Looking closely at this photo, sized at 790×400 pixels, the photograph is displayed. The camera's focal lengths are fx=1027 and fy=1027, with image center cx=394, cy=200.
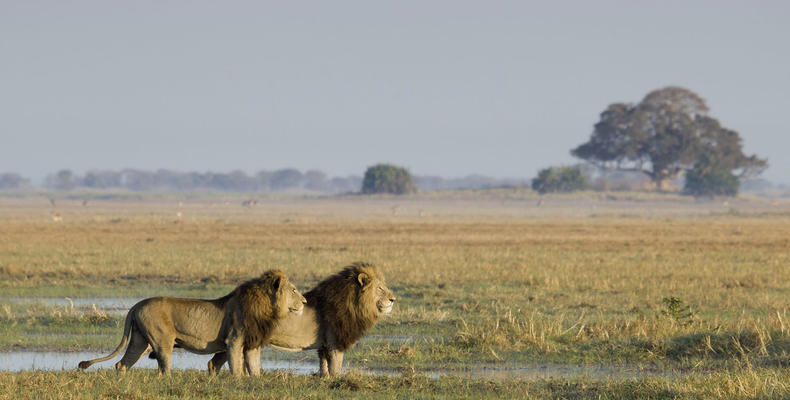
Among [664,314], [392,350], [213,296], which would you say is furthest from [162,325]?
[213,296]

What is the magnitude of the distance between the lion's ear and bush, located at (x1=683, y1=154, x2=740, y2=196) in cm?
9233

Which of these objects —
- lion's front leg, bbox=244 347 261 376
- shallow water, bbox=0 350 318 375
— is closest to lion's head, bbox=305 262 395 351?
lion's front leg, bbox=244 347 261 376

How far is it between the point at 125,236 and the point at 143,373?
93.8ft

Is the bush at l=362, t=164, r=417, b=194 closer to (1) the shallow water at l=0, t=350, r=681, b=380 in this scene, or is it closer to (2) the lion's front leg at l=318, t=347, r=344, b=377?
(1) the shallow water at l=0, t=350, r=681, b=380

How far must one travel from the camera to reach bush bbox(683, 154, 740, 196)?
97.3 meters

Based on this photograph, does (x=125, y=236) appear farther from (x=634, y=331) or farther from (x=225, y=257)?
(x=634, y=331)

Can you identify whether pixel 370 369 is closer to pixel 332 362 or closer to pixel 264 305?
pixel 332 362

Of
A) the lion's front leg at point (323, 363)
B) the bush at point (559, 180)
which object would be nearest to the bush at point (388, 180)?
the bush at point (559, 180)

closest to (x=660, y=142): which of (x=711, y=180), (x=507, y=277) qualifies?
(x=711, y=180)

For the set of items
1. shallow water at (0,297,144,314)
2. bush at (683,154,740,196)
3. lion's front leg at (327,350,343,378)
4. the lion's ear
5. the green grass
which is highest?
bush at (683,154,740,196)

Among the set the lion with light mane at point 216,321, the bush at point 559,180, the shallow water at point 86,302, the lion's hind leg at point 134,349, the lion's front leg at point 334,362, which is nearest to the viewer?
the lion with light mane at point 216,321

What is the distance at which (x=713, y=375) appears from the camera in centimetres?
1031

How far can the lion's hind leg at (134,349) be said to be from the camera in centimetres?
984

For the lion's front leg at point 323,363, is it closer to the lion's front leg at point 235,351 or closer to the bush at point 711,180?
the lion's front leg at point 235,351
